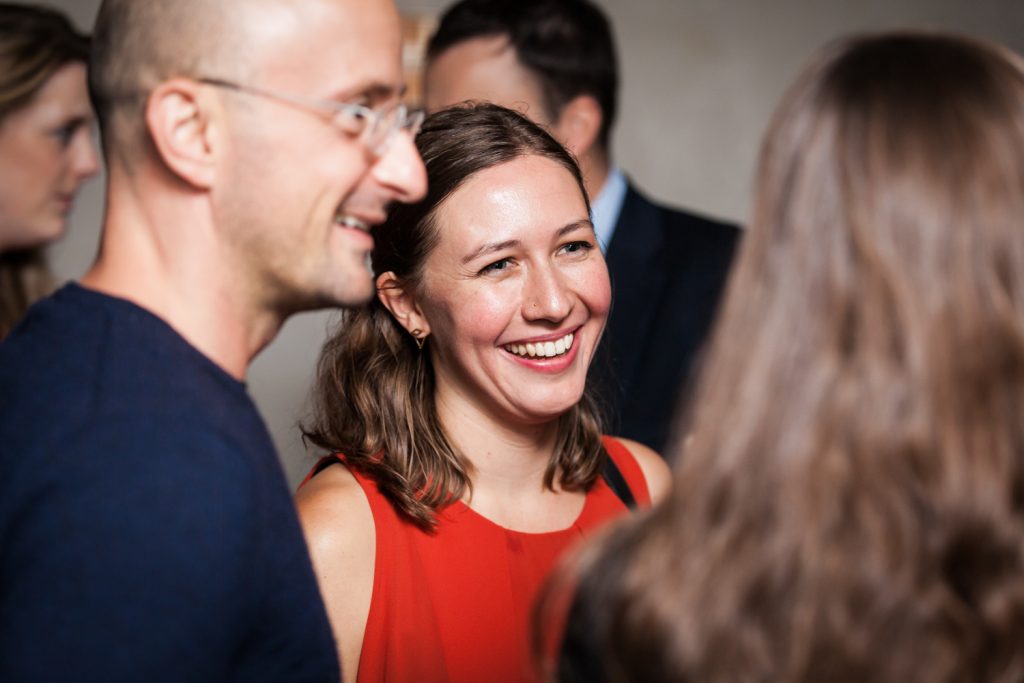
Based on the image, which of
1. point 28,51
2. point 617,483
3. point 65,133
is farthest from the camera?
point 65,133

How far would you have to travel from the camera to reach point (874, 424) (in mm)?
917

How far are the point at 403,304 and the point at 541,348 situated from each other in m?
0.28

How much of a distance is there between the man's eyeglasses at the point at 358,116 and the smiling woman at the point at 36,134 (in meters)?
1.56

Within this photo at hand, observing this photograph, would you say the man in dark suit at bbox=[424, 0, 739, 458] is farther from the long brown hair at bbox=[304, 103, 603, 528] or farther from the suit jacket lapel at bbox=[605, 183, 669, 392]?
the long brown hair at bbox=[304, 103, 603, 528]

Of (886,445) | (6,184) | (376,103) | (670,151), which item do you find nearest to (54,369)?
(376,103)

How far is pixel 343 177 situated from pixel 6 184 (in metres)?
1.62

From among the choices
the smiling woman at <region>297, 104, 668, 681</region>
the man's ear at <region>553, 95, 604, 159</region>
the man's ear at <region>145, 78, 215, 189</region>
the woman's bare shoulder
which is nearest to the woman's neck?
the smiling woman at <region>297, 104, 668, 681</region>

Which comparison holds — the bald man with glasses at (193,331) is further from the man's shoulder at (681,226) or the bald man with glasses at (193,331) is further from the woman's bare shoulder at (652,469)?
the man's shoulder at (681,226)

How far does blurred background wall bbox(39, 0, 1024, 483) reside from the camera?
3822 millimetres

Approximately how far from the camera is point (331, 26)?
3.88ft

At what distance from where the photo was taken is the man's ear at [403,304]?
76.3 inches

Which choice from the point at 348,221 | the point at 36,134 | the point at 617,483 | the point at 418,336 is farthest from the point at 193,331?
the point at 36,134

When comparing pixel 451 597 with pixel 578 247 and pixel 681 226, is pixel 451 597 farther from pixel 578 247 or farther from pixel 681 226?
pixel 681 226

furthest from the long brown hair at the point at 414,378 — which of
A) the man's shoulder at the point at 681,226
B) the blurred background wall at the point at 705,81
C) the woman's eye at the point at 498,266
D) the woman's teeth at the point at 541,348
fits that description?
the blurred background wall at the point at 705,81
